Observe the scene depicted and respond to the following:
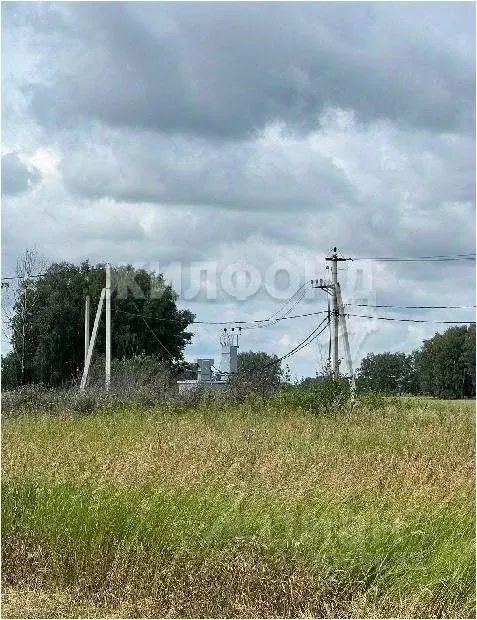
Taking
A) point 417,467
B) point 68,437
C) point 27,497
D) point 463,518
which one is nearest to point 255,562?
point 463,518

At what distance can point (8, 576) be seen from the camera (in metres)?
7.05

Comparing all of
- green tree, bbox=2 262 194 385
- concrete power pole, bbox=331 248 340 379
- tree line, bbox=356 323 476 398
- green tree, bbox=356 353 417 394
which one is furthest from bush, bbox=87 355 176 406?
green tree, bbox=356 353 417 394

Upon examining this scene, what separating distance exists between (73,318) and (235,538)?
33174mm

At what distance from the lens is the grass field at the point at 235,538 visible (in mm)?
6035

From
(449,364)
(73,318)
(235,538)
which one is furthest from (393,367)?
(235,538)

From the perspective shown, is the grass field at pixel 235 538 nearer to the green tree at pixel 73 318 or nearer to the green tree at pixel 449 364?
the green tree at pixel 449 364

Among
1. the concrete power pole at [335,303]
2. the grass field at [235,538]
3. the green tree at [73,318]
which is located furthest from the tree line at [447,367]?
the grass field at [235,538]

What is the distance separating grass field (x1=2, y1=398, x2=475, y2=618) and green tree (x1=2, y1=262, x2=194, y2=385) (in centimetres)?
2570

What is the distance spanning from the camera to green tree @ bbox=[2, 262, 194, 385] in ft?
121

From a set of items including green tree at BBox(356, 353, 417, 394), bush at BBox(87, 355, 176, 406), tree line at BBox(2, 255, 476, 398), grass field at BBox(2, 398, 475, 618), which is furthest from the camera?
green tree at BBox(356, 353, 417, 394)

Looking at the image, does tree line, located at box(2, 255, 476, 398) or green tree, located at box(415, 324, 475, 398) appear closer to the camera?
green tree, located at box(415, 324, 475, 398)

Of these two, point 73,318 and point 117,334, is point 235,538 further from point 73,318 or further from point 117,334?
point 117,334

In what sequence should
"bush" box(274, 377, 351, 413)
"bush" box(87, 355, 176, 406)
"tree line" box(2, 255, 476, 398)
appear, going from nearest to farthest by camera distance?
"bush" box(274, 377, 351, 413) → "bush" box(87, 355, 176, 406) → "tree line" box(2, 255, 476, 398)

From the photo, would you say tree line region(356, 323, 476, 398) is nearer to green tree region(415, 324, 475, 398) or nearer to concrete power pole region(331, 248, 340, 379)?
green tree region(415, 324, 475, 398)
